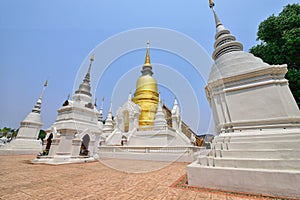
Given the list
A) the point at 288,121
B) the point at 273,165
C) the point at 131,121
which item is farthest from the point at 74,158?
the point at 288,121

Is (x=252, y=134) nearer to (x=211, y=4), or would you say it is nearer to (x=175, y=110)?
(x=211, y=4)

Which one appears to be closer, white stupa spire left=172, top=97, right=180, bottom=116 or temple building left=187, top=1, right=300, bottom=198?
temple building left=187, top=1, right=300, bottom=198

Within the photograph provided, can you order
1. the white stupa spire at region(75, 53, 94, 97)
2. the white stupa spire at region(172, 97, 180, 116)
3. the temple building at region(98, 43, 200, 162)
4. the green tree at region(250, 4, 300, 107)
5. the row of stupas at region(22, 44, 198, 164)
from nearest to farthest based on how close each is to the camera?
the green tree at region(250, 4, 300, 107) → the row of stupas at region(22, 44, 198, 164) → the temple building at region(98, 43, 200, 162) → the white stupa spire at region(75, 53, 94, 97) → the white stupa spire at region(172, 97, 180, 116)

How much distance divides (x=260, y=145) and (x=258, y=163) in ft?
2.04

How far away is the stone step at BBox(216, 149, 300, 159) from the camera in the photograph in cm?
350

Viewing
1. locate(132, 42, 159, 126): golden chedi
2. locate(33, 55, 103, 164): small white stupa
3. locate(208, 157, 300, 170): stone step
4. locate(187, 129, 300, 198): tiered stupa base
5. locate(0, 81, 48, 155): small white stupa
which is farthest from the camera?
locate(132, 42, 159, 126): golden chedi

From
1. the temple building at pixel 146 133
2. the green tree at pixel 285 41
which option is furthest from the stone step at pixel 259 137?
the green tree at pixel 285 41

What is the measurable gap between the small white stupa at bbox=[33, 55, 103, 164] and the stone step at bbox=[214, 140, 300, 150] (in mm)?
10018

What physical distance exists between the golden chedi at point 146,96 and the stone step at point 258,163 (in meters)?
16.5

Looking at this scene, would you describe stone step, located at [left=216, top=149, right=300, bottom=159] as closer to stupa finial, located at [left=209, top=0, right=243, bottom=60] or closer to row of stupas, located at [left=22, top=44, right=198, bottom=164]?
stupa finial, located at [left=209, top=0, right=243, bottom=60]

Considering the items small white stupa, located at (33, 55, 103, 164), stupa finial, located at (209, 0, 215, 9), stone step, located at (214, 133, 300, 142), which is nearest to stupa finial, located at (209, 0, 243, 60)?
stupa finial, located at (209, 0, 215, 9)

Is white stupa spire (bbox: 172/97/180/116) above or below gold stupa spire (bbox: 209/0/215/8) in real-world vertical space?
below

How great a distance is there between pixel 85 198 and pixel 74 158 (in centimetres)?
815

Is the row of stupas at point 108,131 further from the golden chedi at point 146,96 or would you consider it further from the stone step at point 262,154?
the stone step at point 262,154
